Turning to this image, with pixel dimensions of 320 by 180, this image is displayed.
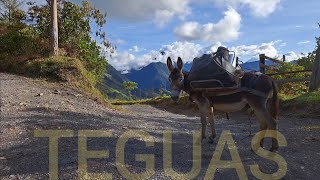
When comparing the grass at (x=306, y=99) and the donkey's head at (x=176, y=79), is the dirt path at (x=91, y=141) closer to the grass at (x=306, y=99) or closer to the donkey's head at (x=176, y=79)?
Result: the donkey's head at (x=176, y=79)

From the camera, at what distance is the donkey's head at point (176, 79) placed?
7.37m

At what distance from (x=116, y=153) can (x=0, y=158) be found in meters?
1.81

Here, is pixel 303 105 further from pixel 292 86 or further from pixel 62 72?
pixel 62 72

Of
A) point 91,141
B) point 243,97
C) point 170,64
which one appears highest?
point 170,64

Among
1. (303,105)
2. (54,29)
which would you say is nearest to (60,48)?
(54,29)

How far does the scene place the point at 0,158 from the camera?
5824 millimetres

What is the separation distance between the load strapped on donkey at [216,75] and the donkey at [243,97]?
12cm

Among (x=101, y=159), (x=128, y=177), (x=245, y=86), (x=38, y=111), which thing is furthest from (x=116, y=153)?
(x=38, y=111)

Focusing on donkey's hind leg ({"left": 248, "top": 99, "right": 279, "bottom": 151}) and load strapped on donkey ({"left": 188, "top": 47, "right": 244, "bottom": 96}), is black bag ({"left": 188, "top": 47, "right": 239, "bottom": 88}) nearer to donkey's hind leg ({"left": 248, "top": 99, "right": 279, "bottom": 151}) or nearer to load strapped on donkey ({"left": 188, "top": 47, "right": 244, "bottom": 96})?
load strapped on donkey ({"left": 188, "top": 47, "right": 244, "bottom": 96})

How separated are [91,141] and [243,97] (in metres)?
3.01

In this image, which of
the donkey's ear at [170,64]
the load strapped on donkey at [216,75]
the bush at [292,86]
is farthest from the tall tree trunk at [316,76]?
the donkey's ear at [170,64]

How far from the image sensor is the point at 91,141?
278 inches

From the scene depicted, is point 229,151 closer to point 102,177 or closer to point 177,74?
point 177,74

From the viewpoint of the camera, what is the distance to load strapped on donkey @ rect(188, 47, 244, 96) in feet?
23.7
